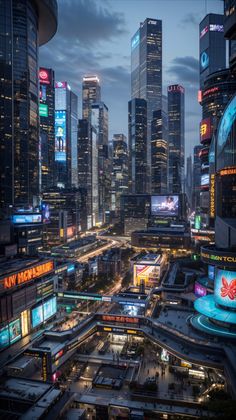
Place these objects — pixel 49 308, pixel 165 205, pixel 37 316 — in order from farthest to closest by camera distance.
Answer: pixel 165 205 < pixel 49 308 < pixel 37 316

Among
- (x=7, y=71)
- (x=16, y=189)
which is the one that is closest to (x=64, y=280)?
(x=16, y=189)

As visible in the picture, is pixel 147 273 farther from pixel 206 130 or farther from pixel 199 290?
pixel 206 130

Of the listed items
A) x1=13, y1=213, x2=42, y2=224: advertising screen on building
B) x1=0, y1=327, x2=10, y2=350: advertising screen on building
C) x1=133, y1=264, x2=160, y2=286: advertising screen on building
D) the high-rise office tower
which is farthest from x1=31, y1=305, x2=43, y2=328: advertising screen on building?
the high-rise office tower

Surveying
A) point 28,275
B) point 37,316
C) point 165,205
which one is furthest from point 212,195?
point 165,205

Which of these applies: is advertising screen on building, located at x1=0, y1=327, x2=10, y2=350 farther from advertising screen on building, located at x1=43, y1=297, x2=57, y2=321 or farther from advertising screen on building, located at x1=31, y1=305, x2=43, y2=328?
advertising screen on building, located at x1=43, y1=297, x2=57, y2=321

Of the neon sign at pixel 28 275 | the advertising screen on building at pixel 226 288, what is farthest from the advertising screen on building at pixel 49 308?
the advertising screen on building at pixel 226 288

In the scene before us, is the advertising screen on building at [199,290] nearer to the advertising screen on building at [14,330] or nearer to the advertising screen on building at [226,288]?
the advertising screen on building at [226,288]

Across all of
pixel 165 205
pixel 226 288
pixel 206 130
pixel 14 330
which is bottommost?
pixel 14 330
